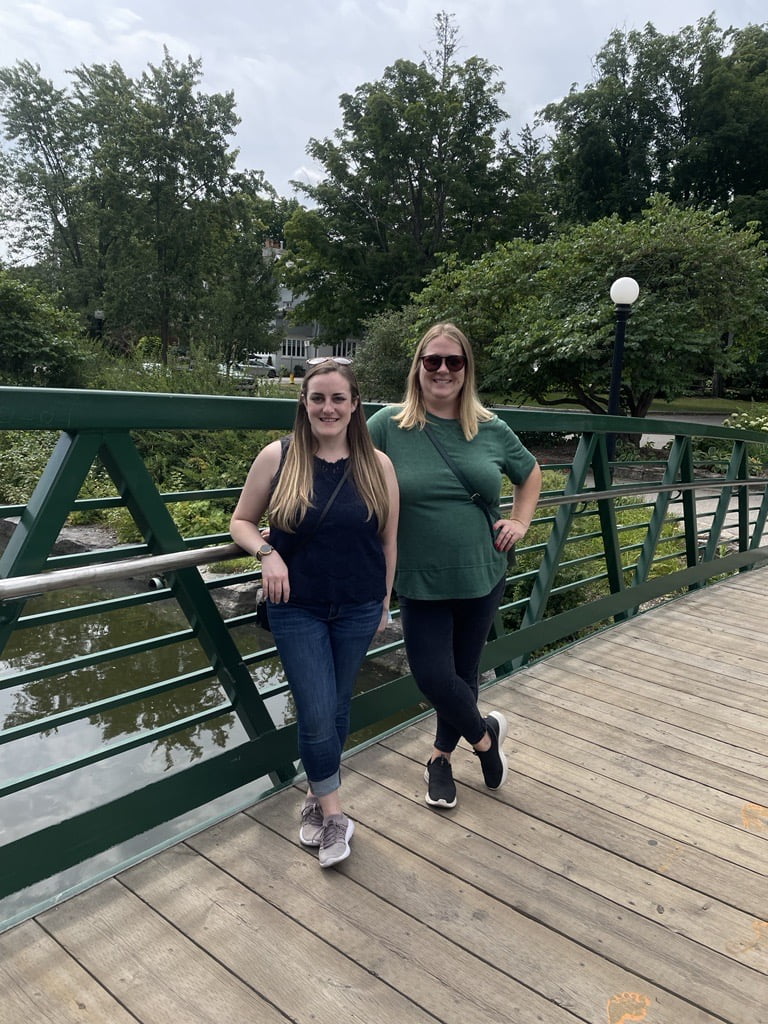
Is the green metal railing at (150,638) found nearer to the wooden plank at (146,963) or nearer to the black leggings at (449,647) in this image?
the wooden plank at (146,963)

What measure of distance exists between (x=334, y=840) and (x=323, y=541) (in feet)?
2.80

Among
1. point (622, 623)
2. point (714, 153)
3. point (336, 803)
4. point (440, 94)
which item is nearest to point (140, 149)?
point (440, 94)

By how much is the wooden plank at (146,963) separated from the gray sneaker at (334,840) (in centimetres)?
41

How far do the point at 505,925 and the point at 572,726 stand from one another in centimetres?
130

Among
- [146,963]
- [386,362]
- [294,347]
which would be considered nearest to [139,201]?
[386,362]

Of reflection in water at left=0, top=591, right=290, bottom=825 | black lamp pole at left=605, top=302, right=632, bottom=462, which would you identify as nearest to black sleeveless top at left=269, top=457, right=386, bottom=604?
reflection in water at left=0, top=591, right=290, bottom=825

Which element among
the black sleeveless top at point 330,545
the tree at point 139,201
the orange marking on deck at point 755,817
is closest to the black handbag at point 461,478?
the black sleeveless top at point 330,545

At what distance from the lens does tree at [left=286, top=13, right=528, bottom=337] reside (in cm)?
2603

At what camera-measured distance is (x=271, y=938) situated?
5.69 ft

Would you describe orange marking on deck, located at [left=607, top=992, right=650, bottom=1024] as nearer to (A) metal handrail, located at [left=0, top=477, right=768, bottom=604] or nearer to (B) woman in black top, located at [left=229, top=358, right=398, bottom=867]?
(B) woman in black top, located at [left=229, top=358, right=398, bottom=867]

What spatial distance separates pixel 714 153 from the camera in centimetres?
2581

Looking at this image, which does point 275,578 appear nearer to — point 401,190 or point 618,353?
point 618,353

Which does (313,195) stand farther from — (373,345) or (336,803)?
(336,803)

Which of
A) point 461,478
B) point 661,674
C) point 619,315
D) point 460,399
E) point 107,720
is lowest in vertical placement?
point 107,720
